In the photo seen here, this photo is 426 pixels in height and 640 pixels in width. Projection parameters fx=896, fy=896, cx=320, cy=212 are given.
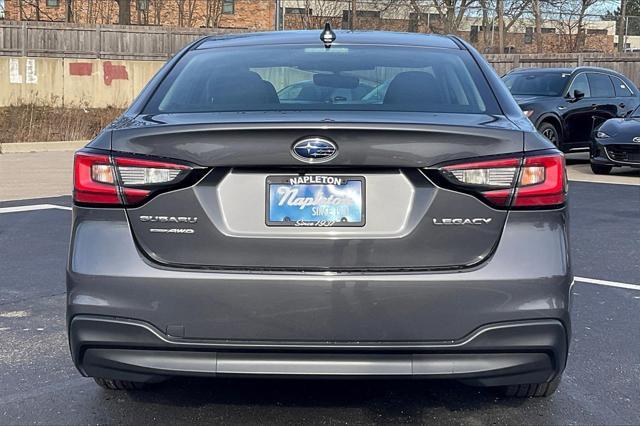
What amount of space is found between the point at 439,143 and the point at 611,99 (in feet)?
49.1

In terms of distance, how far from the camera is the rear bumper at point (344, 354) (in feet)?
10.4

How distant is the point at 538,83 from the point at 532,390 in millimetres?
13668

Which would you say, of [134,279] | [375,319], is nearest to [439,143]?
[375,319]

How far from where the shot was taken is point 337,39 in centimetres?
445

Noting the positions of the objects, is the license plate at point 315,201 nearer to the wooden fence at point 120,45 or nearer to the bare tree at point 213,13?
the wooden fence at point 120,45

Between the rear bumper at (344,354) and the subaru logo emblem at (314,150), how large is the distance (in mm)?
653

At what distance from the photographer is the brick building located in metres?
44.9

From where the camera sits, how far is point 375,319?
3131mm

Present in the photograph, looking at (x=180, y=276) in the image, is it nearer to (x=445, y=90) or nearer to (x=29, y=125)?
(x=445, y=90)

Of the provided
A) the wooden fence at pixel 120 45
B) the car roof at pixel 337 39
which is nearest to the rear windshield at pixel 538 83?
the car roof at pixel 337 39

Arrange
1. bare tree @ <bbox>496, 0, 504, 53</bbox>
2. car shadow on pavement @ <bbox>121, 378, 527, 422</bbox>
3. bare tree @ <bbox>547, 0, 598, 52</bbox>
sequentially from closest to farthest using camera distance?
1. car shadow on pavement @ <bbox>121, 378, 527, 422</bbox>
2. bare tree @ <bbox>496, 0, 504, 53</bbox>
3. bare tree @ <bbox>547, 0, 598, 52</bbox>

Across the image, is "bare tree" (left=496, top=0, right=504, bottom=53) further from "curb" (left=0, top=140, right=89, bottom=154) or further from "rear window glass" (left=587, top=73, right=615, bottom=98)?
"curb" (left=0, top=140, right=89, bottom=154)

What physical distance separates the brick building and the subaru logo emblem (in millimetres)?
42715

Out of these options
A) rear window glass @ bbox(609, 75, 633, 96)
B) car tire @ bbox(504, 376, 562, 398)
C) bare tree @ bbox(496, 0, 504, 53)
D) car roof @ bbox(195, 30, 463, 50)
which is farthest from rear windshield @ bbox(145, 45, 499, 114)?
bare tree @ bbox(496, 0, 504, 53)
